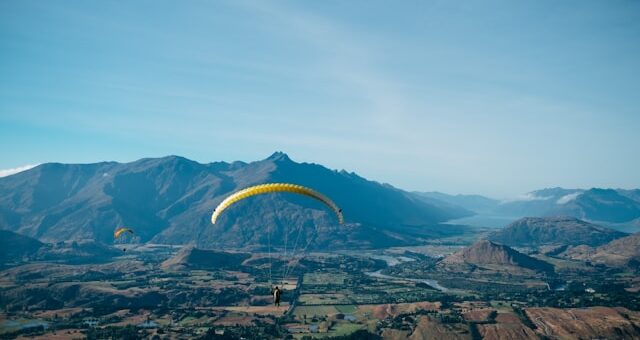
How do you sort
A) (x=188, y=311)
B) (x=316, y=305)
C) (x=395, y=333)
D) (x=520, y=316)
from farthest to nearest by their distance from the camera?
(x=316, y=305) < (x=188, y=311) < (x=520, y=316) < (x=395, y=333)

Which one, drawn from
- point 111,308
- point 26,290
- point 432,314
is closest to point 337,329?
point 432,314

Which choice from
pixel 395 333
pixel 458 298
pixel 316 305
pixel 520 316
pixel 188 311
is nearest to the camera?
pixel 395 333

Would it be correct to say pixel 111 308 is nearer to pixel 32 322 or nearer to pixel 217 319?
pixel 32 322

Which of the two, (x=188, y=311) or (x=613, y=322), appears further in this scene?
(x=188, y=311)

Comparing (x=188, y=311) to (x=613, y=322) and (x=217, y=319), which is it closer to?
(x=217, y=319)

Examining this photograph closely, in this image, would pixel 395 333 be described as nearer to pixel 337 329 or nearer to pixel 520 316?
pixel 337 329

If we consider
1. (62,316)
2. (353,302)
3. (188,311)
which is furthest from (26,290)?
(353,302)

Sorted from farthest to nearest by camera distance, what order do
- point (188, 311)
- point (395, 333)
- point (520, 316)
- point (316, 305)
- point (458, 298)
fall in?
point (458, 298) < point (316, 305) < point (188, 311) < point (520, 316) < point (395, 333)

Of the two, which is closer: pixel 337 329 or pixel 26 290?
pixel 337 329
